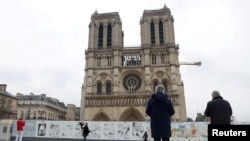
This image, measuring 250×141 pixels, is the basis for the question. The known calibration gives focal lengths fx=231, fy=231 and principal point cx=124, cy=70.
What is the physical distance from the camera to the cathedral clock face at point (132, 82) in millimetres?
47188

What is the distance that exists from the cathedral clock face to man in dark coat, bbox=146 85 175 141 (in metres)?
41.2

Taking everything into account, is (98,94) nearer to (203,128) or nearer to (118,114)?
(118,114)

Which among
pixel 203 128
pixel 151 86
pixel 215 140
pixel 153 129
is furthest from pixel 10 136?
pixel 151 86

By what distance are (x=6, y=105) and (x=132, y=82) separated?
81.8ft

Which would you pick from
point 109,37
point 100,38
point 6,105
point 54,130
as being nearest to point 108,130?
point 54,130

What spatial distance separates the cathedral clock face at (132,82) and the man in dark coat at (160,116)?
135ft

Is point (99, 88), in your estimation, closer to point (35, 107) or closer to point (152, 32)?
point (152, 32)

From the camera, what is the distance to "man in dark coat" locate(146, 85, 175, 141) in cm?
557

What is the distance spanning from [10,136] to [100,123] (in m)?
7.80

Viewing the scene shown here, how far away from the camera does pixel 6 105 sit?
146 feet

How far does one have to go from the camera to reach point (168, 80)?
1807 inches

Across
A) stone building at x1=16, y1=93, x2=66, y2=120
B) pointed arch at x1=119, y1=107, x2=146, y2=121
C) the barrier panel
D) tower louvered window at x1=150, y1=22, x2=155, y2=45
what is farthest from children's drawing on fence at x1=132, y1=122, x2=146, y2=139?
stone building at x1=16, y1=93, x2=66, y2=120

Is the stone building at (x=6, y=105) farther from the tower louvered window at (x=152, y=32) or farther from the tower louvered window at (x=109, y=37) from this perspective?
the tower louvered window at (x=152, y=32)

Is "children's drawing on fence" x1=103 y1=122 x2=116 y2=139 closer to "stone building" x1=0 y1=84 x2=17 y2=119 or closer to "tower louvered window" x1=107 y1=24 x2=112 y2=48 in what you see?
"stone building" x1=0 y1=84 x2=17 y2=119
